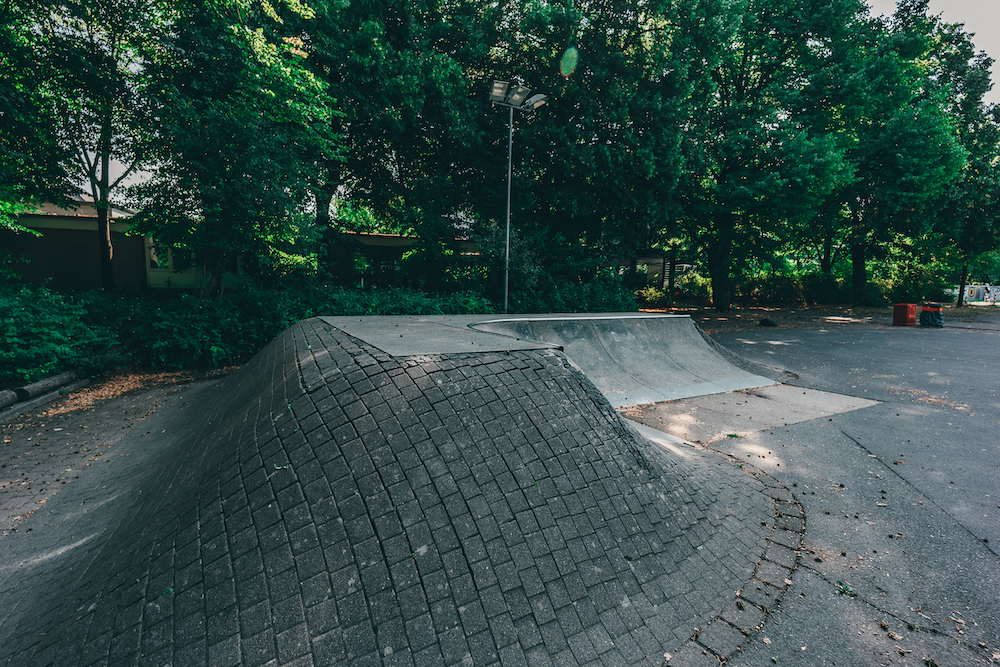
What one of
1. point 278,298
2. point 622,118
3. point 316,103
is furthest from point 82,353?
point 622,118

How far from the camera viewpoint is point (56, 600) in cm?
315

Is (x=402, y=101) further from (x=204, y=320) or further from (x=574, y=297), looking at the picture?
(x=204, y=320)

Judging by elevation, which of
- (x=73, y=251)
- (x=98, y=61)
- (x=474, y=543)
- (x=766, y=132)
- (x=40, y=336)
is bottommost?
(x=474, y=543)

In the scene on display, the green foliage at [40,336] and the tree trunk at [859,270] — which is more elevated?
the tree trunk at [859,270]

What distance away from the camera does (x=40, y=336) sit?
8.42m

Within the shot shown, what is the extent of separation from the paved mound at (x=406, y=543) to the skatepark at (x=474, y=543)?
14 mm

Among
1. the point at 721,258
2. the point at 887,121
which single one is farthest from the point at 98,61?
the point at 887,121

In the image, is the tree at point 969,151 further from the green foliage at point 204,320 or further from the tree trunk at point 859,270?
the green foliage at point 204,320

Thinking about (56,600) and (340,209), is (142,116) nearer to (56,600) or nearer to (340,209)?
(340,209)

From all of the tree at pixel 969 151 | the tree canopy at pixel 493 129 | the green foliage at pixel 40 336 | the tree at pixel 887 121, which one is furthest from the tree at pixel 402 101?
the tree at pixel 969 151

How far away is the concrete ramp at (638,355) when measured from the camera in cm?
878

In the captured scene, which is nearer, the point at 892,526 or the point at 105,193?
the point at 892,526

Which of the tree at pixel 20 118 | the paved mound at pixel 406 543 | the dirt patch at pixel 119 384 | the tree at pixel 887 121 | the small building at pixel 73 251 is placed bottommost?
the dirt patch at pixel 119 384

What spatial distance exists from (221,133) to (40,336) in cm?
510
